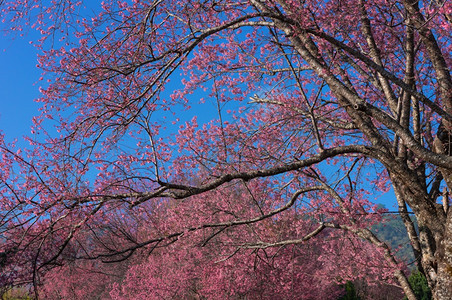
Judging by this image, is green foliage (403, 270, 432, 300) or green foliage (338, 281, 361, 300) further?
green foliage (338, 281, 361, 300)

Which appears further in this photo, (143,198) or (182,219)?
(182,219)

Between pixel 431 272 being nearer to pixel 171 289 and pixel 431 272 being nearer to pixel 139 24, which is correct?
pixel 139 24

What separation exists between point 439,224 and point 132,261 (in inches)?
559

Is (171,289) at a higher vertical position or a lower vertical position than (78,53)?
lower

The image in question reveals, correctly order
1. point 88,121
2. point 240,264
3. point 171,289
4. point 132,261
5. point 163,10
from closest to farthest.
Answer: point 88,121, point 163,10, point 240,264, point 171,289, point 132,261

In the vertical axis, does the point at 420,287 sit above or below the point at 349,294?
below

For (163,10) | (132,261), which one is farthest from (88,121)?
(132,261)

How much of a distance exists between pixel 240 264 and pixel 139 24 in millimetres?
6554

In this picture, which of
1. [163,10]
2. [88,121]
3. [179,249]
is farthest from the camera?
[179,249]

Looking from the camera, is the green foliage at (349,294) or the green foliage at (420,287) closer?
the green foliage at (420,287)

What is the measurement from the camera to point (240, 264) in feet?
34.8

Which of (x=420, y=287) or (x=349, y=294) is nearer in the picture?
(x=420, y=287)

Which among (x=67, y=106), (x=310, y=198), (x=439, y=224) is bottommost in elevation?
(x=439, y=224)

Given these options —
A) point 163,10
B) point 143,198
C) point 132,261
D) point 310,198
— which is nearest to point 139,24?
point 163,10
